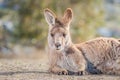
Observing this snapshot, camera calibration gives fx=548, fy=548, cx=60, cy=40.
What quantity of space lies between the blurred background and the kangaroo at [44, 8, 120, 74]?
1378 cm

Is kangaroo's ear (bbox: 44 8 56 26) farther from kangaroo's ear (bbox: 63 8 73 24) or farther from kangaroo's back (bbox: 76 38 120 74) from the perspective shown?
kangaroo's back (bbox: 76 38 120 74)

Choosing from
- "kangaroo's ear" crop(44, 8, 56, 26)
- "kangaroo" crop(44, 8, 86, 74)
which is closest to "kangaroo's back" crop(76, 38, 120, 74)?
"kangaroo" crop(44, 8, 86, 74)

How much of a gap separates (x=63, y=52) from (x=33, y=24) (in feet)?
49.6

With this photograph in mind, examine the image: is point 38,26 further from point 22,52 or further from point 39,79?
point 39,79

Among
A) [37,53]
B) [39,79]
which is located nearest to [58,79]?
[39,79]

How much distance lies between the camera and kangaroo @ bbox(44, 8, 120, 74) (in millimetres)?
10469

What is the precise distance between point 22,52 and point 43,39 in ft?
4.00

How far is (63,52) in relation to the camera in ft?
34.8

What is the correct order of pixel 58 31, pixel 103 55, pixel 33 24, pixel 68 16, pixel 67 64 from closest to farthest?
pixel 58 31, pixel 67 64, pixel 68 16, pixel 103 55, pixel 33 24

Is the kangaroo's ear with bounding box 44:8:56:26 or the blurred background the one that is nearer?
the kangaroo's ear with bounding box 44:8:56:26

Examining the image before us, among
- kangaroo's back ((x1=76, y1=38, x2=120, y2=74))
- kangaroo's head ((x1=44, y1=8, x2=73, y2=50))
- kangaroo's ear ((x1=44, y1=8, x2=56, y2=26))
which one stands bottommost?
kangaroo's back ((x1=76, y1=38, x2=120, y2=74))

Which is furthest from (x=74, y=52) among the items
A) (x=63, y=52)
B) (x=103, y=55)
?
(x=103, y=55)

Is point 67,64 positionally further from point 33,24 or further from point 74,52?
point 33,24

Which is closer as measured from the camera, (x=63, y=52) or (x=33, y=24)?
(x=63, y=52)
